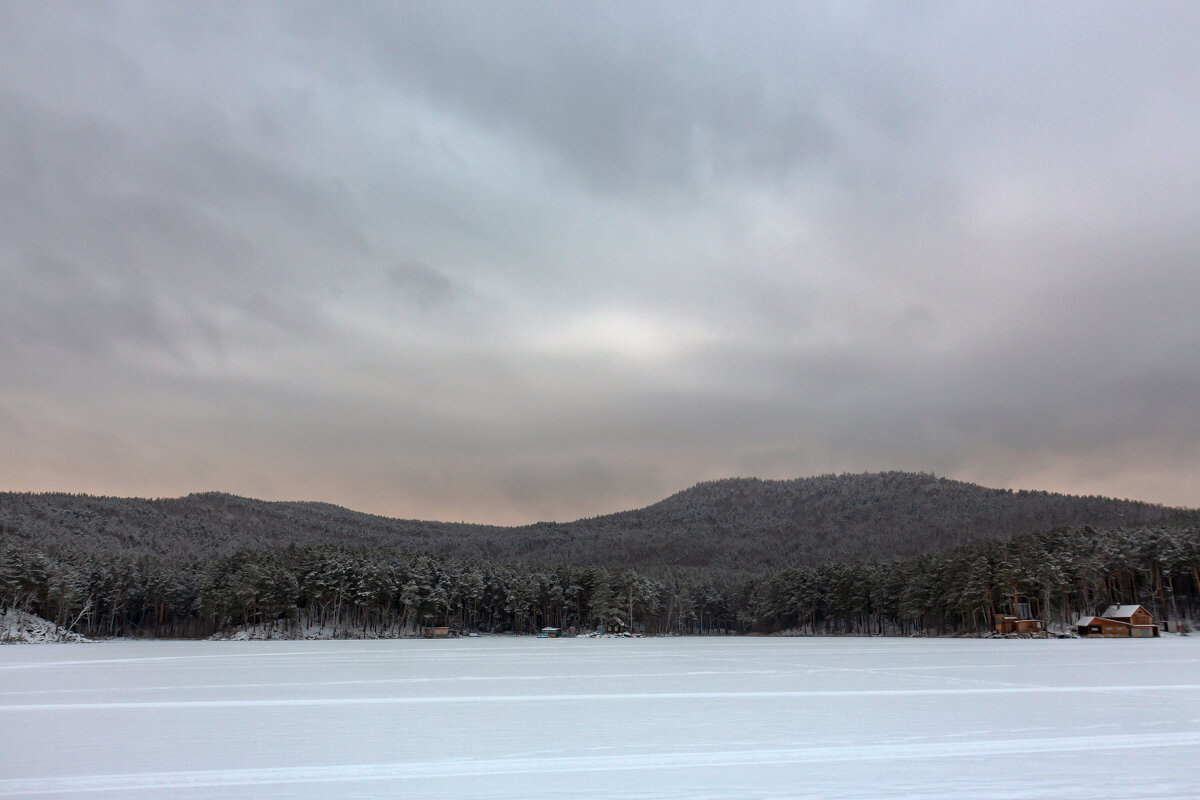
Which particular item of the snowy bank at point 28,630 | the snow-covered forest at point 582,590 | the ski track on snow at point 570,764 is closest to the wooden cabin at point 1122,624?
the snow-covered forest at point 582,590

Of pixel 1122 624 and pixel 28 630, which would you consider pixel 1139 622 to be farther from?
pixel 28 630

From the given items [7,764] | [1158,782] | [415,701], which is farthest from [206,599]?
[1158,782]

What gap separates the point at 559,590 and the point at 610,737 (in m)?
107

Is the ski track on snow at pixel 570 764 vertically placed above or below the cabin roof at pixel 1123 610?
below

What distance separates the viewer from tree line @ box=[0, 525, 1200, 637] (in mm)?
90375

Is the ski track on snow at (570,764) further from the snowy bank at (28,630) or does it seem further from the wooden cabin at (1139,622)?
the snowy bank at (28,630)

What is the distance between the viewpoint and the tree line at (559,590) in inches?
3558

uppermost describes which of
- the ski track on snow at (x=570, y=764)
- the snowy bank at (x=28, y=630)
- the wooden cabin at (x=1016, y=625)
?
the ski track on snow at (x=570, y=764)

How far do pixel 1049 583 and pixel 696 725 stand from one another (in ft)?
278

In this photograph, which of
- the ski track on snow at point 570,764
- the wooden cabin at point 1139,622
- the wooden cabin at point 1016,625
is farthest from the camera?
the wooden cabin at point 1016,625

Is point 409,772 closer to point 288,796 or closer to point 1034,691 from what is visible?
point 288,796

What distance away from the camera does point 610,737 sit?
15.8 metres

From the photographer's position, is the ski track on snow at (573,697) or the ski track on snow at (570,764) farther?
the ski track on snow at (573,697)

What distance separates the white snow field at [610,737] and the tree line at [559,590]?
69352 mm
